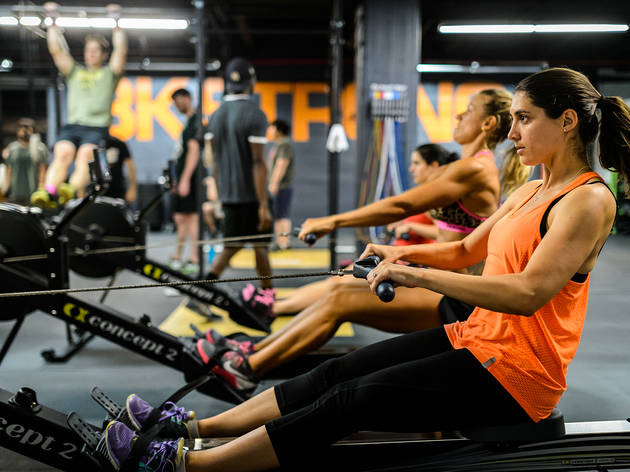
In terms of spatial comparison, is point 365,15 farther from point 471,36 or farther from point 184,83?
point 184,83

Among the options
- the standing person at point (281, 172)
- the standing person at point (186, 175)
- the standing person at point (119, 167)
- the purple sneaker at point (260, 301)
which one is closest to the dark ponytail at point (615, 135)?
the purple sneaker at point (260, 301)

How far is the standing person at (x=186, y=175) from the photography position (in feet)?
16.9

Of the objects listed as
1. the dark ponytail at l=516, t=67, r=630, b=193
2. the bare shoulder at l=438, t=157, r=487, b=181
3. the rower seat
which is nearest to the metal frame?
the rower seat

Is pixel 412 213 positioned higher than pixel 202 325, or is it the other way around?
pixel 412 213

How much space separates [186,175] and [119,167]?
793mm

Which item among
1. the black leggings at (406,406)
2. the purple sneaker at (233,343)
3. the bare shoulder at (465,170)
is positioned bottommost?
the purple sneaker at (233,343)

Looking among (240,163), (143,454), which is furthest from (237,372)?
(240,163)

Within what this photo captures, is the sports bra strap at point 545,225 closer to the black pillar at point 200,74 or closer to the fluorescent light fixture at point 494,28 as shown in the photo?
the black pillar at point 200,74

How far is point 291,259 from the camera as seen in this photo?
657cm

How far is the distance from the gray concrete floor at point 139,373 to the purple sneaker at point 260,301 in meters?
0.45

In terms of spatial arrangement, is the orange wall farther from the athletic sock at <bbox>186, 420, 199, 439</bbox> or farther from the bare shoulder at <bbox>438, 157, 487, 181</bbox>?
the athletic sock at <bbox>186, 420, 199, 439</bbox>

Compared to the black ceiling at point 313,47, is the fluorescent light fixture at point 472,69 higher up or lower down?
lower down

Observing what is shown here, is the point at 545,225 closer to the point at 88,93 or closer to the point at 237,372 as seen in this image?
the point at 237,372

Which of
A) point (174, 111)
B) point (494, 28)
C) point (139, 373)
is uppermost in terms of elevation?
point (494, 28)
